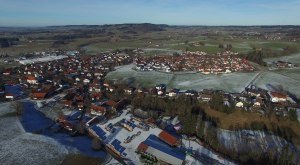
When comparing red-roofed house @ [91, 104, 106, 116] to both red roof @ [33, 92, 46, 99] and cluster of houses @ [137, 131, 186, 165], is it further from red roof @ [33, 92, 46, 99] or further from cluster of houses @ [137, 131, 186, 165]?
red roof @ [33, 92, 46, 99]

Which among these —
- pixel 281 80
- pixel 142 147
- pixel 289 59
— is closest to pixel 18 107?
pixel 142 147

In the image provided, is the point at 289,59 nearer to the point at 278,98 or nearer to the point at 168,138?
the point at 278,98

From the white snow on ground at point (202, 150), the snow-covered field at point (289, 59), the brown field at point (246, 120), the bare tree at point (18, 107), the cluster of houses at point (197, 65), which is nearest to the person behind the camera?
the white snow on ground at point (202, 150)

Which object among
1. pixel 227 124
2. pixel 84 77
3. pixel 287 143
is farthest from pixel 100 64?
pixel 287 143

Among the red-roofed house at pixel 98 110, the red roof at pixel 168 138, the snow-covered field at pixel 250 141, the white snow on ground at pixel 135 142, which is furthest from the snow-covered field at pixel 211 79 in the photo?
the red roof at pixel 168 138

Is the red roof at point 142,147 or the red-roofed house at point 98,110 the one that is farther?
the red-roofed house at point 98,110

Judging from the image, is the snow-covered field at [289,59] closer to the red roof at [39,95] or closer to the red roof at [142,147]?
the red roof at [39,95]

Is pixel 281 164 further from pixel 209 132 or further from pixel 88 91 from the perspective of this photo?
pixel 88 91
